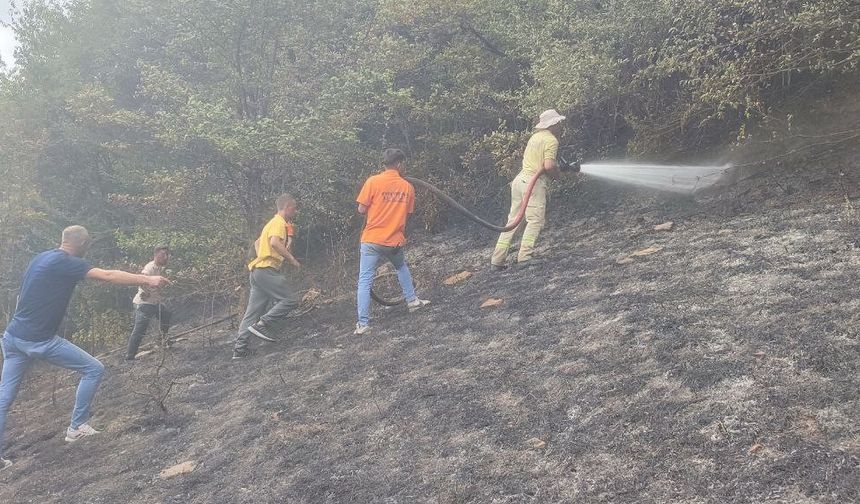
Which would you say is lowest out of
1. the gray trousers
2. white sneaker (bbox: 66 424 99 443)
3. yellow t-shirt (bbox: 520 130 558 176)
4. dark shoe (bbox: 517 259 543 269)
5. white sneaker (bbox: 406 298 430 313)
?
white sneaker (bbox: 66 424 99 443)

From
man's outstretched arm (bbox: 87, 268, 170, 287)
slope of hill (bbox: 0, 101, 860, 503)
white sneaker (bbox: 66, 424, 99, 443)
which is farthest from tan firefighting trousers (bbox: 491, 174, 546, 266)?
white sneaker (bbox: 66, 424, 99, 443)

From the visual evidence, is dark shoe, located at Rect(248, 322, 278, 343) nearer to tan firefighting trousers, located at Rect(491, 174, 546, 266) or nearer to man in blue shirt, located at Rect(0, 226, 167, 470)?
man in blue shirt, located at Rect(0, 226, 167, 470)

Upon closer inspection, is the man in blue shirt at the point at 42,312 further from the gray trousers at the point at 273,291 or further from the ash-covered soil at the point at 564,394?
the gray trousers at the point at 273,291

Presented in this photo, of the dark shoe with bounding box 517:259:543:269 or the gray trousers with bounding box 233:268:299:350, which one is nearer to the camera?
the gray trousers with bounding box 233:268:299:350

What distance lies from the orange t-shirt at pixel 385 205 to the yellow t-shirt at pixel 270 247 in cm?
99

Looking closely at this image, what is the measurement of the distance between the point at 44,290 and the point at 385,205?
10.6ft

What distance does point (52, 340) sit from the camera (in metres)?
5.04

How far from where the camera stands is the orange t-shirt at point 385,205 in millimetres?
6395

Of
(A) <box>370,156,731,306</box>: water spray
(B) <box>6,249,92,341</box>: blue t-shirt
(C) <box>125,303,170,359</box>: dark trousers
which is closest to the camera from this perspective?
(B) <box>6,249,92,341</box>: blue t-shirt

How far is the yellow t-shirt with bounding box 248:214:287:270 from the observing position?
668 centimetres

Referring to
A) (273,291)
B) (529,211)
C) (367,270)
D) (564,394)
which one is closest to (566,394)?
(564,394)

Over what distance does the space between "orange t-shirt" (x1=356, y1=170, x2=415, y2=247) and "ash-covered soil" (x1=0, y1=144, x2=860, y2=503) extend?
1.02 metres

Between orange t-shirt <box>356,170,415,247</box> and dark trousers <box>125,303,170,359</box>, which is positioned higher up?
orange t-shirt <box>356,170,415,247</box>

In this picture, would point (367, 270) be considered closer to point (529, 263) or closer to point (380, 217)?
point (380, 217)
